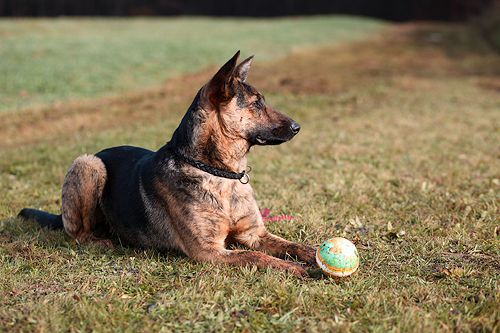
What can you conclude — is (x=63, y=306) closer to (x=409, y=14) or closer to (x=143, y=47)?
(x=143, y=47)

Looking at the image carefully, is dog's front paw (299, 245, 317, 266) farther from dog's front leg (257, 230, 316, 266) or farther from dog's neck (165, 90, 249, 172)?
dog's neck (165, 90, 249, 172)

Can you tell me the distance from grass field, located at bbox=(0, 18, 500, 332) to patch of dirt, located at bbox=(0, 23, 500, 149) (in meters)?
0.11

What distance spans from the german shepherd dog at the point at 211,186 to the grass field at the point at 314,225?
204mm

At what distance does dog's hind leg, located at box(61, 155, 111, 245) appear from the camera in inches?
208

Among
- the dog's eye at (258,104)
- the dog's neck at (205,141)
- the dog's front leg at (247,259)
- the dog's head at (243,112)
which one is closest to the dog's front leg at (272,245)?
the dog's front leg at (247,259)

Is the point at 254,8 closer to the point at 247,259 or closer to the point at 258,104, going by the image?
the point at 258,104

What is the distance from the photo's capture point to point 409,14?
54.8m

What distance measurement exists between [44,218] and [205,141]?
224cm

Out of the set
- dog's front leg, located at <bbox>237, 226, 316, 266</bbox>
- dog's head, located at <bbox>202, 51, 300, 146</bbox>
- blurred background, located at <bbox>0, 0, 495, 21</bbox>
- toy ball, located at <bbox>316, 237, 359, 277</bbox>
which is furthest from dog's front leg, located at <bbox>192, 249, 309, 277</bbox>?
blurred background, located at <bbox>0, 0, 495, 21</bbox>

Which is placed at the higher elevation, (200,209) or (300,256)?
(200,209)

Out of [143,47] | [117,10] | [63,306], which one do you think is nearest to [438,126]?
[63,306]

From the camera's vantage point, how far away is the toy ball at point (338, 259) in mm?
4180

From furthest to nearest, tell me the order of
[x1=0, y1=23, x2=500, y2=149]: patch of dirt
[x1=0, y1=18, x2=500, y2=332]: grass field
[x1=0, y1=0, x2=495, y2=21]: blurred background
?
[x1=0, y1=0, x2=495, y2=21]: blurred background
[x1=0, y1=23, x2=500, y2=149]: patch of dirt
[x1=0, y1=18, x2=500, y2=332]: grass field

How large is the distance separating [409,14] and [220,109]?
54.6 meters
